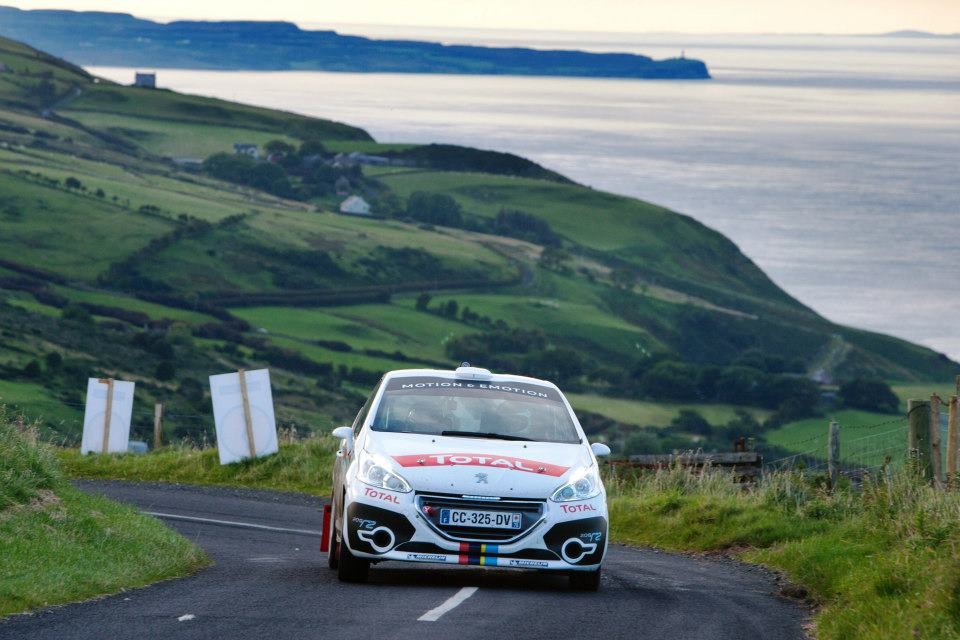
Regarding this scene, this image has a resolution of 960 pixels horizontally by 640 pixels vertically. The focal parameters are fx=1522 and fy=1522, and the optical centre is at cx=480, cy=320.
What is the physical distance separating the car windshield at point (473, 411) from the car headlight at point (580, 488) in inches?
23.2

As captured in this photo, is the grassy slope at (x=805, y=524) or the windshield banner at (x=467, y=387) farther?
the windshield banner at (x=467, y=387)

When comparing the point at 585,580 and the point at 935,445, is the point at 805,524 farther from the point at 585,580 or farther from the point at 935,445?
the point at 585,580

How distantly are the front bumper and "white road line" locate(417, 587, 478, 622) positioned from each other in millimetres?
217

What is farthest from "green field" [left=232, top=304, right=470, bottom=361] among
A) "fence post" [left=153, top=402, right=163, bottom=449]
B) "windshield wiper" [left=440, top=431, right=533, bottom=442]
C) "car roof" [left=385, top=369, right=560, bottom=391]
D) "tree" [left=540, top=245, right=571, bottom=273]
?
"windshield wiper" [left=440, top=431, right=533, bottom=442]

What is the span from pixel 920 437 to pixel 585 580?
5049 millimetres

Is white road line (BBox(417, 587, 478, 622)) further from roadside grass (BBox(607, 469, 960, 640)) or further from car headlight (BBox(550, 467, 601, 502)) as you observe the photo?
roadside grass (BBox(607, 469, 960, 640))

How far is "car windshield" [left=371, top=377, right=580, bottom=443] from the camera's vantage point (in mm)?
11328

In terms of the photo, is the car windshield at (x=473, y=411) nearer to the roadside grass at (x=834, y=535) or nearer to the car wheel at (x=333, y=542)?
the car wheel at (x=333, y=542)

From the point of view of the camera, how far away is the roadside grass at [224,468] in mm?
21359

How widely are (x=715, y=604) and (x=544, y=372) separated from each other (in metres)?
128

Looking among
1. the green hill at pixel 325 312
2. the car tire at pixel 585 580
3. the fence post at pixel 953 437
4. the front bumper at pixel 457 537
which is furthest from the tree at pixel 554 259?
the front bumper at pixel 457 537

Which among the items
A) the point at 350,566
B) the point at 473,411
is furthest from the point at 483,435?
the point at 350,566

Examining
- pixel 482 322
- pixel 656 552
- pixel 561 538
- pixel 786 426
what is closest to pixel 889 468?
pixel 656 552

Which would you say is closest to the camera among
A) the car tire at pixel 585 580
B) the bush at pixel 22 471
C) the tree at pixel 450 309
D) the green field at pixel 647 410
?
the car tire at pixel 585 580
